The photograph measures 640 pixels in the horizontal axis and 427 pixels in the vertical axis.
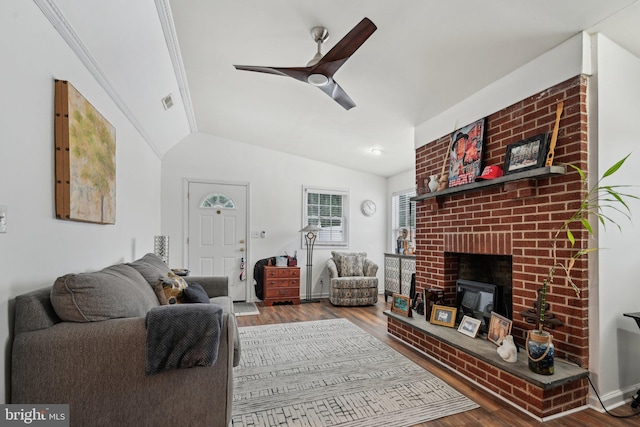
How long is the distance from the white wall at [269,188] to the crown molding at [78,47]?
7.39ft

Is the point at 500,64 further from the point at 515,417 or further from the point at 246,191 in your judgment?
the point at 246,191

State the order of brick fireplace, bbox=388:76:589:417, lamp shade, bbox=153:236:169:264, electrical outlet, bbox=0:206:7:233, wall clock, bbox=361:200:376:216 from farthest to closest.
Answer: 1. wall clock, bbox=361:200:376:216
2. lamp shade, bbox=153:236:169:264
3. brick fireplace, bbox=388:76:589:417
4. electrical outlet, bbox=0:206:7:233

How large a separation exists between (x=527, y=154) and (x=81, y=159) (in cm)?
297

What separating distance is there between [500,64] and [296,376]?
2881 mm

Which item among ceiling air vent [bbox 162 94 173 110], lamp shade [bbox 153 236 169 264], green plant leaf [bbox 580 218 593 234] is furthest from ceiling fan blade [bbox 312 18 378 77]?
lamp shade [bbox 153 236 169 264]

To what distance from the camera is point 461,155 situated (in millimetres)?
3018

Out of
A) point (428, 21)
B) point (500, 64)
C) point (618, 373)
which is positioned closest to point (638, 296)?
point (618, 373)

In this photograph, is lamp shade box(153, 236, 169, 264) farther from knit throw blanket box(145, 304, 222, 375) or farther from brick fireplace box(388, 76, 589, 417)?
brick fireplace box(388, 76, 589, 417)

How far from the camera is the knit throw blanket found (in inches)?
58.2

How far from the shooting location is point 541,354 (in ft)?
6.46

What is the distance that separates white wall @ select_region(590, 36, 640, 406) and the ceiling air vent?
145 inches

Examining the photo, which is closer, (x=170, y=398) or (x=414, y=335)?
(x=170, y=398)

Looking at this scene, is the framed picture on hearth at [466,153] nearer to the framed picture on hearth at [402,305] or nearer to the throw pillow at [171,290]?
the framed picture on hearth at [402,305]

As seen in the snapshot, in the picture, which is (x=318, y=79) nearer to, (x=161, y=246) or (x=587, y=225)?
(x=587, y=225)
